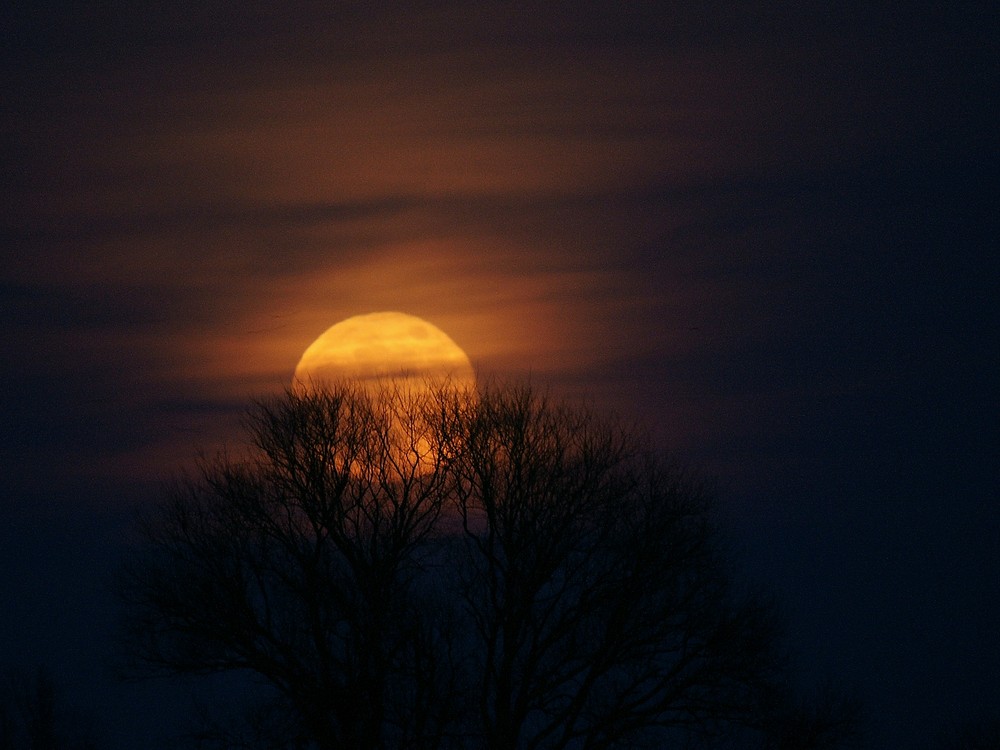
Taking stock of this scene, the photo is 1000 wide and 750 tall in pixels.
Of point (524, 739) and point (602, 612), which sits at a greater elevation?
point (602, 612)

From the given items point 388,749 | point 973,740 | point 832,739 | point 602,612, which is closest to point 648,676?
point 602,612

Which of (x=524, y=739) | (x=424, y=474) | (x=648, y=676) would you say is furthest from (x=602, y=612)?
(x=424, y=474)

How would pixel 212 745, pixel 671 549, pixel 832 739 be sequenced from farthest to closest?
1. pixel 832 739
2. pixel 671 549
3. pixel 212 745

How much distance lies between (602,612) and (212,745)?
8.42 meters

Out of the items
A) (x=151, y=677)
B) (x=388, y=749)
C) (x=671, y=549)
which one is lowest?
(x=388, y=749)

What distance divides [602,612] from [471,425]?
5.06m

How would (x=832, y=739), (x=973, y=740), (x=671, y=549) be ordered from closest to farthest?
1. (x=671, y=549)
2. (x=832, y=739)
3. (x=973, y=740)

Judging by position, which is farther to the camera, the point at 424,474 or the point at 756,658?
the point at 424,474

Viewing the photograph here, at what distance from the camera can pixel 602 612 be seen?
25172mm

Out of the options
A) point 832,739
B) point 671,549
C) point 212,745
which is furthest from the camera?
point 832,739

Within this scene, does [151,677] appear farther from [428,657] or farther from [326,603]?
Result: [428,657]

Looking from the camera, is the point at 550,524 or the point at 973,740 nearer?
the point at 550,524

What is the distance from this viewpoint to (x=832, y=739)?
29.4 metres

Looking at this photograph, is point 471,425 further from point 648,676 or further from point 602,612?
point 648,676
